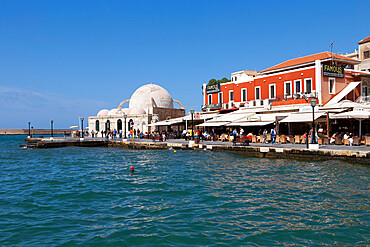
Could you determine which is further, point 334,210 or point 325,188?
point 325,188

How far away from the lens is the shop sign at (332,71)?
26969 millimetres

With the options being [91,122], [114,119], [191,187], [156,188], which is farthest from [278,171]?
[91,122]

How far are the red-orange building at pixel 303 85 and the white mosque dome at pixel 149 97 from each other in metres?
21.5

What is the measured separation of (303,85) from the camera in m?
28.2

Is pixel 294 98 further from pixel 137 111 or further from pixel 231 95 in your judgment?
pixel 137 111

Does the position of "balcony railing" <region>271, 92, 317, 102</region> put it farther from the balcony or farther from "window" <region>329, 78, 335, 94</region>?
"window" <region>329, 78, 335, 94</region>

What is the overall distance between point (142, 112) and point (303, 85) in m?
27.8

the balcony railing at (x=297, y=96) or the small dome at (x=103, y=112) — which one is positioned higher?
the small dome at (x=103, y=112)

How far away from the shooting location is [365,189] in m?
10.9

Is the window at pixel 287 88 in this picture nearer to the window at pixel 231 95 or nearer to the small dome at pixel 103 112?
the window at pixel 231 95

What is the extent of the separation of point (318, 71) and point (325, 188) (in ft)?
59.2

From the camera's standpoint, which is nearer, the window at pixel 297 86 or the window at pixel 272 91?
the window at pixel 297 86

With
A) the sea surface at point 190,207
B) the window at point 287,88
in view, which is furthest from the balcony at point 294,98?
the sea surface at point 190,207

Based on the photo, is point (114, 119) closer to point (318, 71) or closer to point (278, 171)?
point (318, 71)
